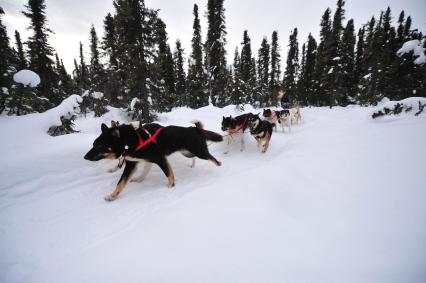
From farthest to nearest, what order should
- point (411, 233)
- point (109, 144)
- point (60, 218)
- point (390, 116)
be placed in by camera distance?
point (390, 116) < point (109, 144) < point (60, 218) < point (411, 233)

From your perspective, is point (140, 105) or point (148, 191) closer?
point (148, 191)

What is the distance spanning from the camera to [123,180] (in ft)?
11.1

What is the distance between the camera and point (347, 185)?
2.88 m

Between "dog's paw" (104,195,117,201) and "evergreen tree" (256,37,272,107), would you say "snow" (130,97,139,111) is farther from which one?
"evergreen tree" (256,37,272,107)

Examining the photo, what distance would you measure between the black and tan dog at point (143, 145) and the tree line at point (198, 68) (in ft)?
26.2

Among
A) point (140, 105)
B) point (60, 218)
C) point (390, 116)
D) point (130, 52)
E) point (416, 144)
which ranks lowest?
point (60, 218)

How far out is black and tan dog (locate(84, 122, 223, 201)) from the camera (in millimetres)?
3280

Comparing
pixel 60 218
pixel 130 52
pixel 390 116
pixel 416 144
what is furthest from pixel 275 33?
pixel 60 218

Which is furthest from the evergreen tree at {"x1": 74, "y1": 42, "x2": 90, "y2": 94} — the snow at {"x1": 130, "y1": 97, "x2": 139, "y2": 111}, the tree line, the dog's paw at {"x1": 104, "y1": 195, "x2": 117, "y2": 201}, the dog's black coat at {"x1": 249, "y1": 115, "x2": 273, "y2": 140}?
the dog's paw at {"x1": 104, "y1": 195, "x2": 117, "y2": 201}

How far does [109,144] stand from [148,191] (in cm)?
110

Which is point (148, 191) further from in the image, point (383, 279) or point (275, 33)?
point (275, 33)

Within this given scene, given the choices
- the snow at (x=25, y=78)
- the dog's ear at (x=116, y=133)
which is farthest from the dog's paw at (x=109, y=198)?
the snow at (x=25, y=78)

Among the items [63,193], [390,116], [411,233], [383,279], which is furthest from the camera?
[390,116]

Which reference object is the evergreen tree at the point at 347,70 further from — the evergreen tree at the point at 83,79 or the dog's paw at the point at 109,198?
the evergreen tree at the point at 83,79
